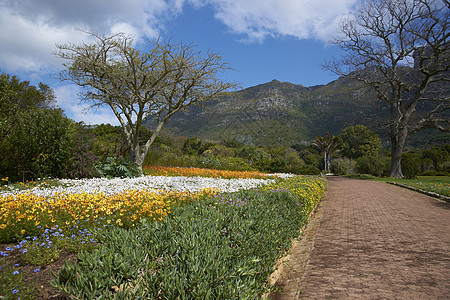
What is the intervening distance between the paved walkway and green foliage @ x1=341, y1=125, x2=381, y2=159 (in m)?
32.9

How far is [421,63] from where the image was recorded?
18.3 metres

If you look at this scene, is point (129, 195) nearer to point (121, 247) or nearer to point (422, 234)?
point (121, 247)

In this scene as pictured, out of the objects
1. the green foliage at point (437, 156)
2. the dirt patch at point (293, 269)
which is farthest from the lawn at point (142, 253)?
the green foliage at point (437, 156)

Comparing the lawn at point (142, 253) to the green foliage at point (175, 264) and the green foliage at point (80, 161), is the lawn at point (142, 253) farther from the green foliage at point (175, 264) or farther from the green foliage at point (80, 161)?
the green foliage at point (80, 161)

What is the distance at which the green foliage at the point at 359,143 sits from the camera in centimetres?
3572

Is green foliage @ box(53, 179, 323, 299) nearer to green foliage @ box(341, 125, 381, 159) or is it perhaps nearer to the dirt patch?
the dirt patch

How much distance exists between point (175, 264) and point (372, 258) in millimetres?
3279

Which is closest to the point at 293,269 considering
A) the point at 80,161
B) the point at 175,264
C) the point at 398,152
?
the point at 175,264

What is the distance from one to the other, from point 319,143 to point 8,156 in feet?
112

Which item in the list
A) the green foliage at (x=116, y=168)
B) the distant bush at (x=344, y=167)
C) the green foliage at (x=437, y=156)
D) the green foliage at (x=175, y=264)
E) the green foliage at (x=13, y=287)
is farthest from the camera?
the distant bush at (x=344, y=167)

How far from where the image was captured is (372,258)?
11.9ft

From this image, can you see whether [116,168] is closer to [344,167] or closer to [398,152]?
[398,152]

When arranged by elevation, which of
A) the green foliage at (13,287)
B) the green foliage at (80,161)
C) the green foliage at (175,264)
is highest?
the green foliage at (80,161)

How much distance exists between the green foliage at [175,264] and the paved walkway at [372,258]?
2.45ft
